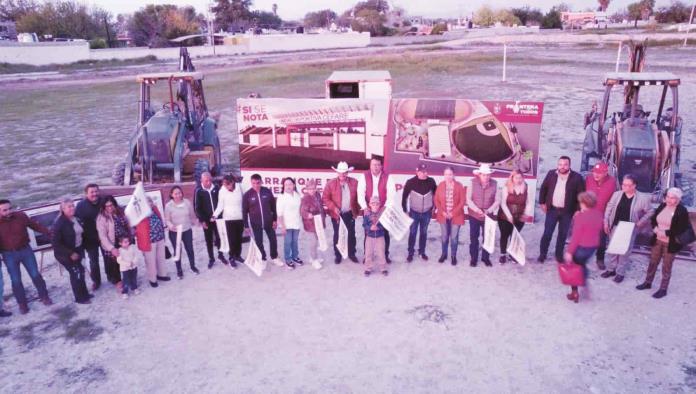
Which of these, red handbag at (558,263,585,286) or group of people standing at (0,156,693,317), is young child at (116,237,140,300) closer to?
group of people standing at (0,156,693,317)

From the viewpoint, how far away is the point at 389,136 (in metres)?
8.82

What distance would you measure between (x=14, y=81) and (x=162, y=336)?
3743 centimetres

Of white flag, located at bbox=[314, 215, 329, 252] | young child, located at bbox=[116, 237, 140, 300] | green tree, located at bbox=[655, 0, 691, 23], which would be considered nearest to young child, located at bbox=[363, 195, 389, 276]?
white flag, located at bbox=[314, 215, 329, 252]

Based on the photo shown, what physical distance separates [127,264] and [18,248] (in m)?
1.29

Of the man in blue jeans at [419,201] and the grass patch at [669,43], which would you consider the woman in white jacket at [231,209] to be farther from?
the grass patch at [669,43]

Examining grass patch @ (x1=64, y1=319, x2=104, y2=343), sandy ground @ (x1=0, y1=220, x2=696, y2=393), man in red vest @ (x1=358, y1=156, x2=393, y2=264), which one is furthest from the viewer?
man in red vest @ (x1=358, y1=156, x2=393, y2=264)

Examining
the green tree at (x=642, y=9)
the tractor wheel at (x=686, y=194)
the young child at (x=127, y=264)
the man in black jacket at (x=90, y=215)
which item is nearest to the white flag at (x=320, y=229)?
the young child at (x=127, y=264)

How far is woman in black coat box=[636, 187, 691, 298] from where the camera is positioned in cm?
606

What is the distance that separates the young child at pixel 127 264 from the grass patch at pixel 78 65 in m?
42.7

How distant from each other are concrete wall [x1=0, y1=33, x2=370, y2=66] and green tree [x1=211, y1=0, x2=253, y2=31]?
25403mm

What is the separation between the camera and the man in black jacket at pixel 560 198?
275 inches

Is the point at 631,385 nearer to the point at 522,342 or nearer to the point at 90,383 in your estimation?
the point at 522,342

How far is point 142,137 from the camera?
10.4 m

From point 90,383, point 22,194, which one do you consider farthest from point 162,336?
point 22,194
